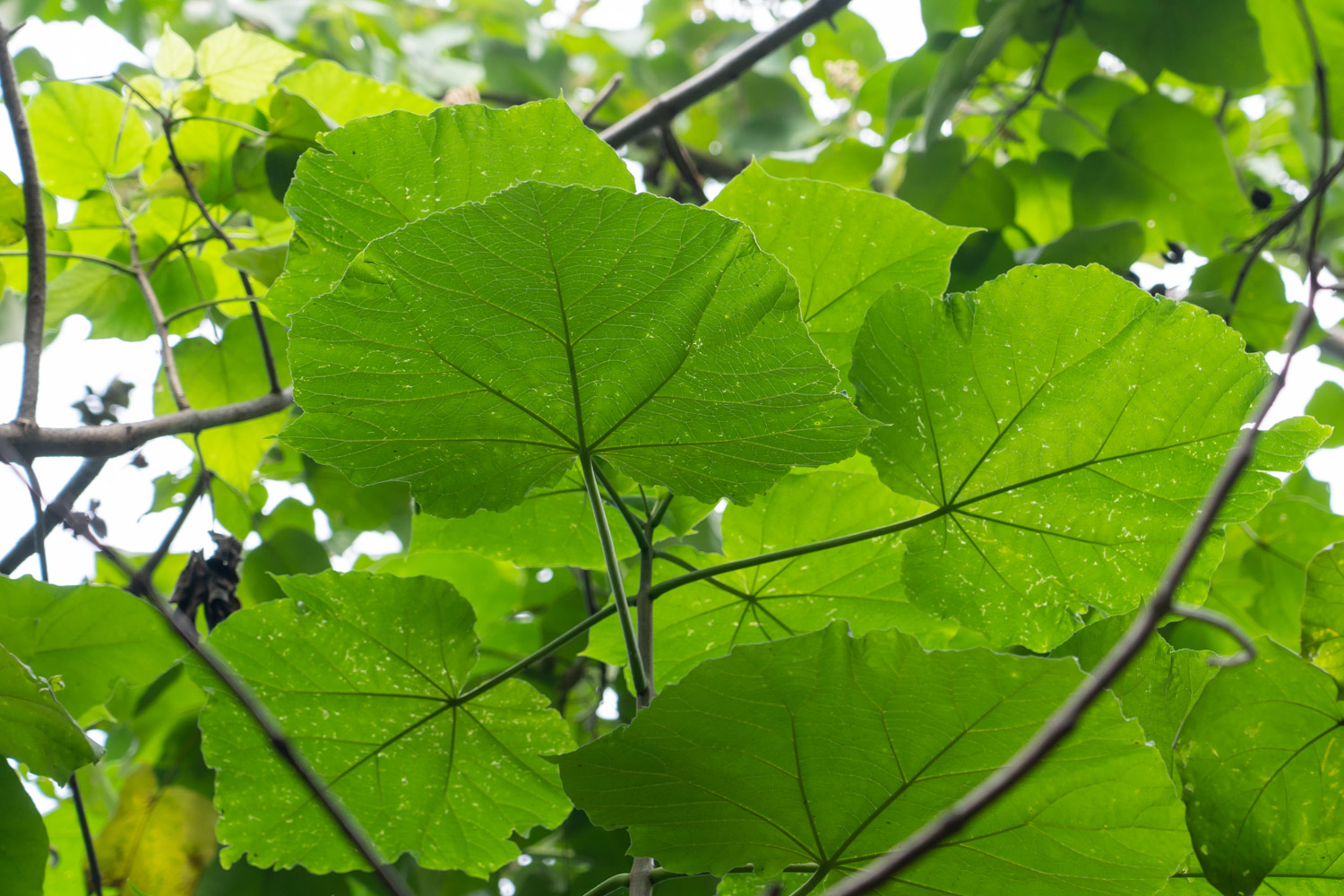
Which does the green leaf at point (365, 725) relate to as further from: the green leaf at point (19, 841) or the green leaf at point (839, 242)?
the green leaf at point (839, 242)

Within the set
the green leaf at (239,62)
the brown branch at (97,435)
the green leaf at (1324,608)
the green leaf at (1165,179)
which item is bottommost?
the green leaf at (1324,608)

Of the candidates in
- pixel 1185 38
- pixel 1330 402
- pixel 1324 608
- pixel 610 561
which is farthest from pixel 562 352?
pixel 1330 402

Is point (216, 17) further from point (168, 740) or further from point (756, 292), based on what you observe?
point (756, 292)

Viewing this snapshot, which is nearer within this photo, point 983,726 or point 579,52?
point 983,726

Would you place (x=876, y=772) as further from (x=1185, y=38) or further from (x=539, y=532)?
(x=1185, y=38)

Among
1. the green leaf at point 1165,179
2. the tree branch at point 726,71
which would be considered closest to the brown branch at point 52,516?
the tree branch at point 726,71

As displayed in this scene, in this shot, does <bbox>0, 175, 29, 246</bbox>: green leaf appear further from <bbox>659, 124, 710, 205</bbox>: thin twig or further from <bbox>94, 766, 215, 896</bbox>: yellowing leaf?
<bbox>659, 124, 710, 205</bbox>: thin twig

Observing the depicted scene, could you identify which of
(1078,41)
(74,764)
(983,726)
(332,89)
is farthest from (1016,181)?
(74,764)
